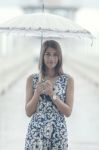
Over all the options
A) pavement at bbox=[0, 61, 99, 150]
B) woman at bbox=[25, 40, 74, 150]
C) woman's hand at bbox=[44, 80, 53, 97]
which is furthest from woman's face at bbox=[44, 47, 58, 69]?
pavement at bbox=[0, 61, 99, 150]

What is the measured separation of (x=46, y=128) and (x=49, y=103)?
0.62 feet

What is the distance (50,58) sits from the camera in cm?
502

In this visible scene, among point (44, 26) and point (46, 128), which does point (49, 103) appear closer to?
point (46, 128)

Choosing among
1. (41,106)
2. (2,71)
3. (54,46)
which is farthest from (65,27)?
(2,71)

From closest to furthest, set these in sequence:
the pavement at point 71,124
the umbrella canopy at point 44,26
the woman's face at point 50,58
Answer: the woman's face at point 50,58 < the umbrella canopy at point 44,26 < the pavement at point 71,124

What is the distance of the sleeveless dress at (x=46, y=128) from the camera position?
493 centimetres

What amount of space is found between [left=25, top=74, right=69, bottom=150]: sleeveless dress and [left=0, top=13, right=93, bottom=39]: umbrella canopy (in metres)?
0.55

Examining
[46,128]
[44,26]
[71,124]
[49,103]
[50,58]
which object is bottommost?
[71,124]

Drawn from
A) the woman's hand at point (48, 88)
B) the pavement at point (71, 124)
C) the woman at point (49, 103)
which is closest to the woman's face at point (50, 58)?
the woman at point (49, 103)

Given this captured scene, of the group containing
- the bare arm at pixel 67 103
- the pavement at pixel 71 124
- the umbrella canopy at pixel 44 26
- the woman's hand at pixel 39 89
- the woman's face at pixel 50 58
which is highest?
the umbrella canopy at pixel 44 26

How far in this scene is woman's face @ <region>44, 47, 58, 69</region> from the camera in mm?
5023

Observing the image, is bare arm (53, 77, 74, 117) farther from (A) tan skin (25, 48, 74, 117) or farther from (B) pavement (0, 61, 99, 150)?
(B) pavement (0, 61, 99, 150)

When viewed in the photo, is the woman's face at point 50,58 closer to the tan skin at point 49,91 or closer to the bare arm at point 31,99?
the tan skin at point 49,91

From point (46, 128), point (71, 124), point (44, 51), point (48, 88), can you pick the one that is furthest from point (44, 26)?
point (71, 124)
